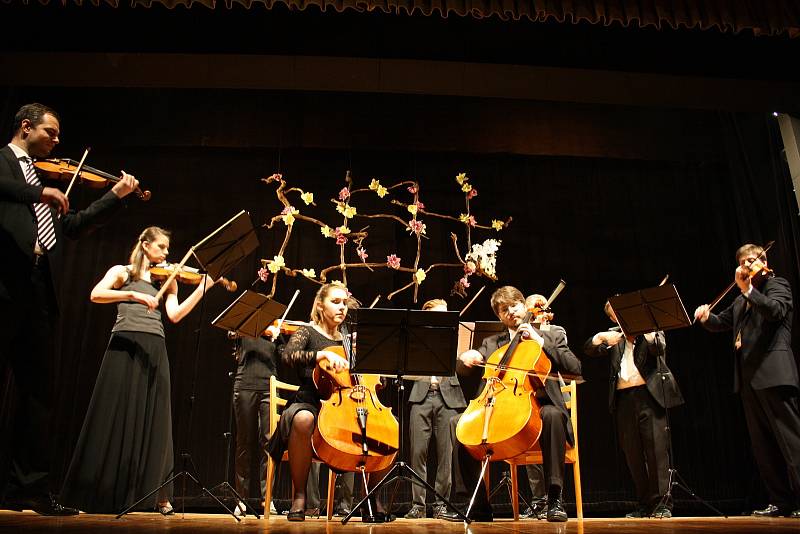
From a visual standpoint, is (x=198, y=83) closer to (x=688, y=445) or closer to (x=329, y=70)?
(x=329, y=70)

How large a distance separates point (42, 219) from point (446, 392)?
3.16 m

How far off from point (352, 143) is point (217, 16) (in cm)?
227

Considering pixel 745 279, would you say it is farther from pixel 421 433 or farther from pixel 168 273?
pixel 168 273

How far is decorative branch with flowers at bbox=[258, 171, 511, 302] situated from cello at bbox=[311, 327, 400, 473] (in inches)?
91.3

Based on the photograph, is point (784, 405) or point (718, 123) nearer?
point (784, 405)

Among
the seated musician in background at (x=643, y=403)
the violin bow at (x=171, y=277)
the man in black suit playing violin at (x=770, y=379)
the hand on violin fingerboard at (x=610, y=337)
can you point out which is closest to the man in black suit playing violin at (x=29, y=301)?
the violin bow at (x=171, y=277)

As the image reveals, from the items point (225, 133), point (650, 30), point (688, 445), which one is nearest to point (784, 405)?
point (688, 445)

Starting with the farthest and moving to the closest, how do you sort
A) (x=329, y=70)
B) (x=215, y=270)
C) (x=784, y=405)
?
(x=329, y=70) → (x=784, y=405) → (x=215, y=270)

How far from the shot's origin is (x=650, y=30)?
4168 millimetres

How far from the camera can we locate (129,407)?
3.65 metres

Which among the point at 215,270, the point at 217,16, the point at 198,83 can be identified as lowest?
the point at 215,270

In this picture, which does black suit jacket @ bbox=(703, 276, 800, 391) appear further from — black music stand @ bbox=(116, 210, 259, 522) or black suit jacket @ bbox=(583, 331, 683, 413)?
black music stand @ bbox=(116, 210, 259, 522)

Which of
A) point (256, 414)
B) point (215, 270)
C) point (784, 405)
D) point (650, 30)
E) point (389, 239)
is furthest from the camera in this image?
point (389, 239)

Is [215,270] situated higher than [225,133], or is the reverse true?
[225,133]
